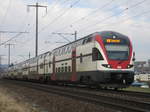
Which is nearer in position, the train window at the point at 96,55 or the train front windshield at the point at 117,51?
the train window at the point at 96,55

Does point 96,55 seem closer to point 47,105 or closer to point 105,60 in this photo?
point 105,60

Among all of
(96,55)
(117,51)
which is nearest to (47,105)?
(96,55)

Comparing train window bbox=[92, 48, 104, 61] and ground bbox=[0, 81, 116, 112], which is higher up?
train window bbox=[92, 48, 104, 61]

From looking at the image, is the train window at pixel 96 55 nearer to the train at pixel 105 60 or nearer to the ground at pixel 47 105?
the train at pixel 105 60

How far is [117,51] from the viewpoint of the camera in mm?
21547

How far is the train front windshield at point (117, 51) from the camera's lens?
2127 centimetres

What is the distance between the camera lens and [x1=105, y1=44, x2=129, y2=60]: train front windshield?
21266mm

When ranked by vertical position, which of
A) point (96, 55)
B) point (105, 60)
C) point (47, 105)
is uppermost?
point (96, 55)

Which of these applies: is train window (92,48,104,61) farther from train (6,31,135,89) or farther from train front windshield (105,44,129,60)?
train front windshield (105,44,129,60)

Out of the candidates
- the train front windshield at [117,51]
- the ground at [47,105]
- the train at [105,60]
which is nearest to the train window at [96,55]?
the train at [105,60]

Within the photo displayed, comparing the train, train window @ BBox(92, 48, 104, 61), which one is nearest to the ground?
the train

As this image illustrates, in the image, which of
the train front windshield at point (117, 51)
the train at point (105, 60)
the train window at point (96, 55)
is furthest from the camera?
the train front windshield at point (117, 51)

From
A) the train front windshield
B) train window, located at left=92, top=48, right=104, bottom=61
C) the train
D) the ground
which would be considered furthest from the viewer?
the train front windshield

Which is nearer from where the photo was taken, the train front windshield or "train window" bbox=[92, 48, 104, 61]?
"train window" bbox=[92, 48, 104, 61]
